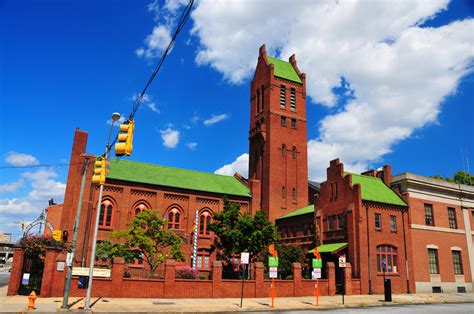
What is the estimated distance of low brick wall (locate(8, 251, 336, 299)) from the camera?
25470mm

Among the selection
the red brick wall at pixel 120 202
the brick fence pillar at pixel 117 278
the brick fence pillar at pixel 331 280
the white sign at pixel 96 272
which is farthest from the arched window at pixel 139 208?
the brick fence pillar at pixel 331 280

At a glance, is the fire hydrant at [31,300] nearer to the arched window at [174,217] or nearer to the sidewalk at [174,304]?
the sidewalk at [174,304]

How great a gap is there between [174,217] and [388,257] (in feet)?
77.6

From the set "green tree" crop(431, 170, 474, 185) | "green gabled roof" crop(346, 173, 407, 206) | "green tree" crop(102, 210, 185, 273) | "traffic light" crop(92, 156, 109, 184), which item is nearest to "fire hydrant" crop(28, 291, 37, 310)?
"traffic light" crop(92, 156, 109, 184)

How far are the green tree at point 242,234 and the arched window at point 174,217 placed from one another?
8568 millimetres

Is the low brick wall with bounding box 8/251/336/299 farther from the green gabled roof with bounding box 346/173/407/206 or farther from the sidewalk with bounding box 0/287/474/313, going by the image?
the green gabled roof with bounding box 346/173/407/206

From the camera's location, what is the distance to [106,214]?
4269 cm

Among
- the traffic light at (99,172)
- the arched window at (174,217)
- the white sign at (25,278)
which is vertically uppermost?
the arched window at (174,217)

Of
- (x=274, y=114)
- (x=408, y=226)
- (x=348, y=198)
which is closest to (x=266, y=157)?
(x=274, y=114)

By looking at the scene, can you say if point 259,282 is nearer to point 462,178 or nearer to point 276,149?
point 276,149

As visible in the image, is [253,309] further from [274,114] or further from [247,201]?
[274,114]

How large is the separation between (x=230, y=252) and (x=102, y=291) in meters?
14.1

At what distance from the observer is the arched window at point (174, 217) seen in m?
45.8

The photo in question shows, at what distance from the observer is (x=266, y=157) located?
52750 millimetres
